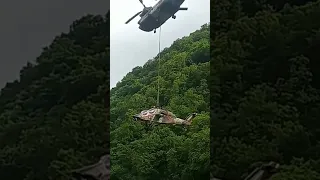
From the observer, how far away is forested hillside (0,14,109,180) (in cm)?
328

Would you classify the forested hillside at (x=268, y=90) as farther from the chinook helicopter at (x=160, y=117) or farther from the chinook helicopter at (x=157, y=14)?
the chinook helicopter at (x=157, y=14)

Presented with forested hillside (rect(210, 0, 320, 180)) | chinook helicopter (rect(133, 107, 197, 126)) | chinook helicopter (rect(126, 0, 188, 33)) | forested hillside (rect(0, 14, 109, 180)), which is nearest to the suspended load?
chinook helicopter (rect(133, 107, 197, 126))

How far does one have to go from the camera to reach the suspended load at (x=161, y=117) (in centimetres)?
376

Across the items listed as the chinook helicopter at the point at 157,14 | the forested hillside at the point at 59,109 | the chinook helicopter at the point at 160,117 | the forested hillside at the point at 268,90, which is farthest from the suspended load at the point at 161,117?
the chinook helicopter at the point at 157,14

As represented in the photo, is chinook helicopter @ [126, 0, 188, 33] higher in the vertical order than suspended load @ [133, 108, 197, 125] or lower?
higher

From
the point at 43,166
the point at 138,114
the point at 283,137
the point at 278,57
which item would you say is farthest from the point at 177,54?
the point at 43,166

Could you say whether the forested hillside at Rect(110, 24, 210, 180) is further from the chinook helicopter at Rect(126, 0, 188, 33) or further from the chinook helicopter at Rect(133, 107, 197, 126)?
the chinook helicopter at Rect(126, 0, 188, 33)

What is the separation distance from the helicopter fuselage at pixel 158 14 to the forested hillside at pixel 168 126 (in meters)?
0.20

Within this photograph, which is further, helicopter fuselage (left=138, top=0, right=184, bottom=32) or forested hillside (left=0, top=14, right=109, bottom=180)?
helicopter fuselage (left=138, top=0, right=184, bottom=32)

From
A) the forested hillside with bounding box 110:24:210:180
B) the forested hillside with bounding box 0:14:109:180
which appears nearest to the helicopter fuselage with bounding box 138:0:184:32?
the forested hillside with bounding box 110:24:210:180

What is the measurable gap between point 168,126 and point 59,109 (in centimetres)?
87

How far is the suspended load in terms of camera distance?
376cm

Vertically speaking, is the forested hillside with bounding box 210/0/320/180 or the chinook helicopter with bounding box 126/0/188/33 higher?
the chinook helicopter with bounding box 126/0/188/33

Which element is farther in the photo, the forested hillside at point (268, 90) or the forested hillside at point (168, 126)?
the forested hillside at point (168, 126)
